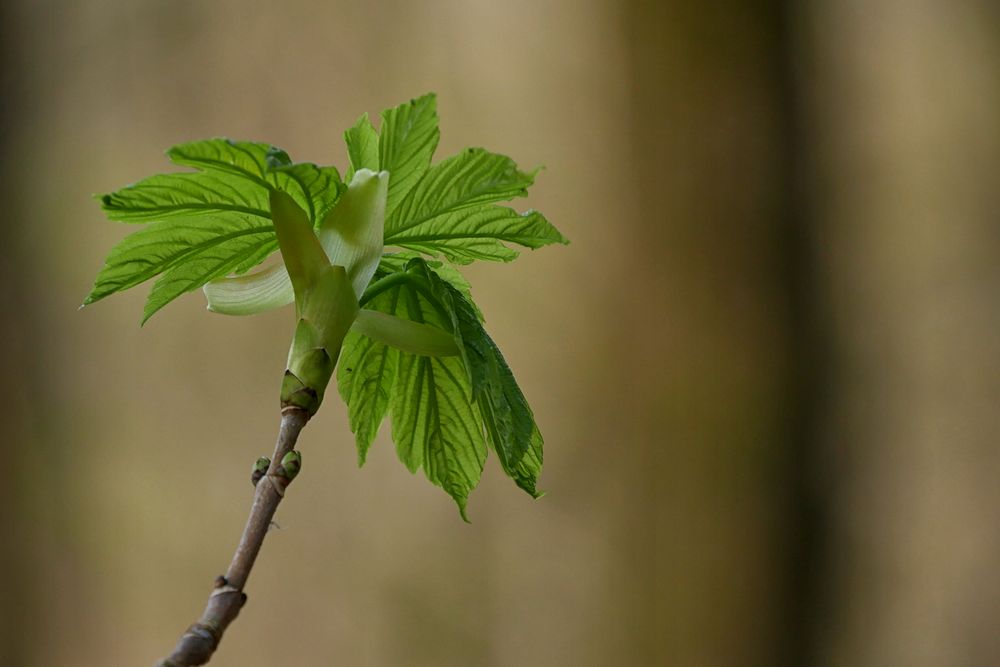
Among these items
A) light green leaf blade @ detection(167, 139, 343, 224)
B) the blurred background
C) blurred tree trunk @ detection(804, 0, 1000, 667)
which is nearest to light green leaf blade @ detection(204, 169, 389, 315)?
light green leaf blade @ detection(167, 139, 343, 224)

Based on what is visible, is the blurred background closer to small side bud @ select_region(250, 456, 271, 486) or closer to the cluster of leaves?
the cluster of leaves

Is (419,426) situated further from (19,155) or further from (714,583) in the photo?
(19,155)

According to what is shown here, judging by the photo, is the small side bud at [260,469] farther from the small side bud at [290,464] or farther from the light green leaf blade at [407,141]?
the light green leaf blade at [407,141]

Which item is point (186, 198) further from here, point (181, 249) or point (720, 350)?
point (720, 350)

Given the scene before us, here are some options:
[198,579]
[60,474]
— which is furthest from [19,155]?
[198,579]

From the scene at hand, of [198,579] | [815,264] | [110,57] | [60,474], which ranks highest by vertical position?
[110,57]

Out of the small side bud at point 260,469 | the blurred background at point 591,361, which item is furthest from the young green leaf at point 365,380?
the blurred background at point 591,361

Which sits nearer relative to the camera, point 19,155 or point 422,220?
point 422,220
